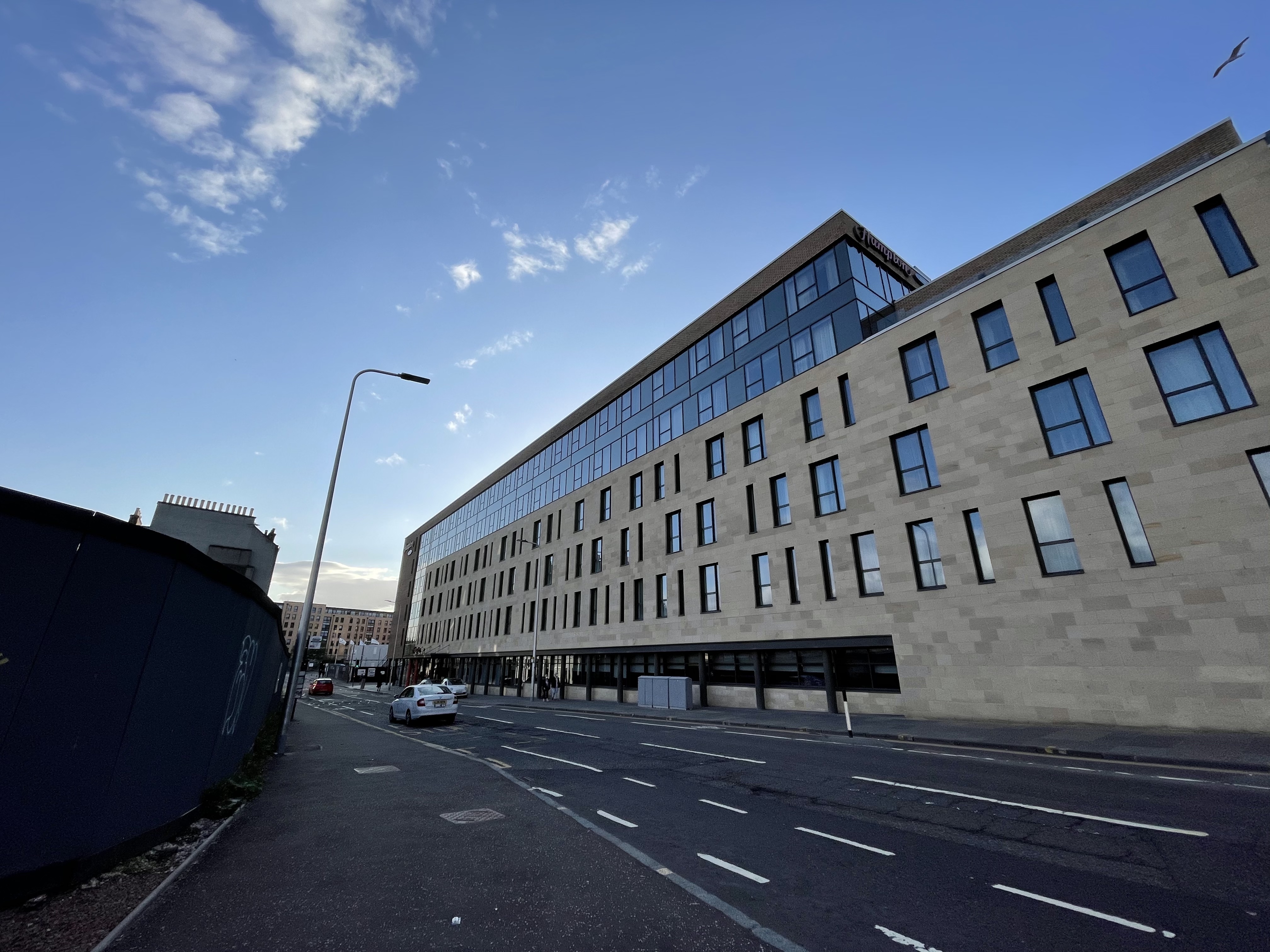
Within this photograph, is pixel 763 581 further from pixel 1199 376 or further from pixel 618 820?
pixel 618 820

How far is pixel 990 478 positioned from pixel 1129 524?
3957 mm

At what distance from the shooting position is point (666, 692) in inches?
1095

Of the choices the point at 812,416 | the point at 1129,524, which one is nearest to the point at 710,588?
the point at 812,416

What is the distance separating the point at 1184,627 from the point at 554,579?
36986 mm

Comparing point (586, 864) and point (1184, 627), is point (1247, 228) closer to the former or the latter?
point (1184, 627)

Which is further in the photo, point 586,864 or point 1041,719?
point 1041,719

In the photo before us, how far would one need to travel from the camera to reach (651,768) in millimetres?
11617

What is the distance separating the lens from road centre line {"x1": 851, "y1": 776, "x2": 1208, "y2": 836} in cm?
651

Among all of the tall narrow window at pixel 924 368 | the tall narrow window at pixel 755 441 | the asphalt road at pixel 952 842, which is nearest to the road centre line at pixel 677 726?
the asphalt road at pixel 952 842

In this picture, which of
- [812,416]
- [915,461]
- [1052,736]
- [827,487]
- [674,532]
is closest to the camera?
[1052,736]

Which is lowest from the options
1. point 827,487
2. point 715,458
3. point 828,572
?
point 828,572

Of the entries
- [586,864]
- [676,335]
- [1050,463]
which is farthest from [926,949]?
[676,335]

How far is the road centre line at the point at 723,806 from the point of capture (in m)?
7.95

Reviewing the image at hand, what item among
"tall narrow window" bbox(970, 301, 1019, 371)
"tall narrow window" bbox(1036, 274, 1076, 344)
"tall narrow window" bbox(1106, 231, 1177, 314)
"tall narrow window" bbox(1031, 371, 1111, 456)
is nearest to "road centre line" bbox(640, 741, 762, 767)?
"tall narrow window" bbox(1031, 371, 1111, 456)
